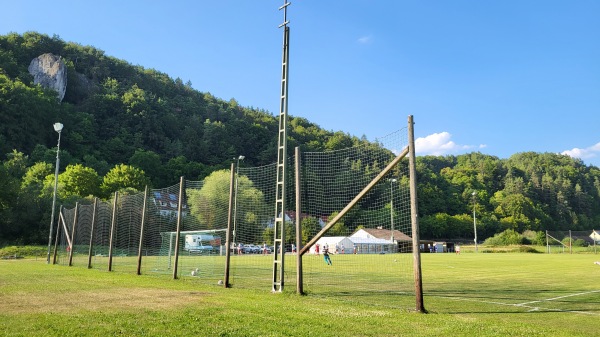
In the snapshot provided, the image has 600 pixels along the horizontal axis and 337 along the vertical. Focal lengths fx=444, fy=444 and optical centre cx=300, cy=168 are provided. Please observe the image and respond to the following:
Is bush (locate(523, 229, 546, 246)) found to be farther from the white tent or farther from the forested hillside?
the white tent

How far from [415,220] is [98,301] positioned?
6.52 metres

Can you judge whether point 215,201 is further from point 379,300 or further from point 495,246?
point 495,246

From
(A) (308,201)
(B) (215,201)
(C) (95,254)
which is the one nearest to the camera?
(A) (308,201)

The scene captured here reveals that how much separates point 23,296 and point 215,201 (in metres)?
11.1

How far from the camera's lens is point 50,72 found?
373 ft

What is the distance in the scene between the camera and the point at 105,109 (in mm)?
111562

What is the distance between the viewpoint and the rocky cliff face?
4454 inches

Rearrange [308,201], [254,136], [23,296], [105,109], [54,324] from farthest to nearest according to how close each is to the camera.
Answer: [105,109]
[254,136]
[308,201]
[23,296]
[54,324]

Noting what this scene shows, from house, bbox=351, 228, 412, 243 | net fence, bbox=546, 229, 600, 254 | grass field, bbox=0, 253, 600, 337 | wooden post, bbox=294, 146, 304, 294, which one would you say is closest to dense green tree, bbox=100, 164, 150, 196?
house, bbox=351, 228, 412, 243

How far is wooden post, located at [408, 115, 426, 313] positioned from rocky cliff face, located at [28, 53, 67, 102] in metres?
121

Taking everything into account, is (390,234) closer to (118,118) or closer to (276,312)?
(276,312)

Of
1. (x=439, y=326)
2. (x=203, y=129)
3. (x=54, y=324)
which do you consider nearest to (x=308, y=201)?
(x=439, y=326)

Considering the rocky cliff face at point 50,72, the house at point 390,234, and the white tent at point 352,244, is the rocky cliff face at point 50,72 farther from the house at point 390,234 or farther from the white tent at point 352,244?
the house at point 390,234

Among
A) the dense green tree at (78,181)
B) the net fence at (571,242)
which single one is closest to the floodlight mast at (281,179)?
the dense green tree at (78,181)
